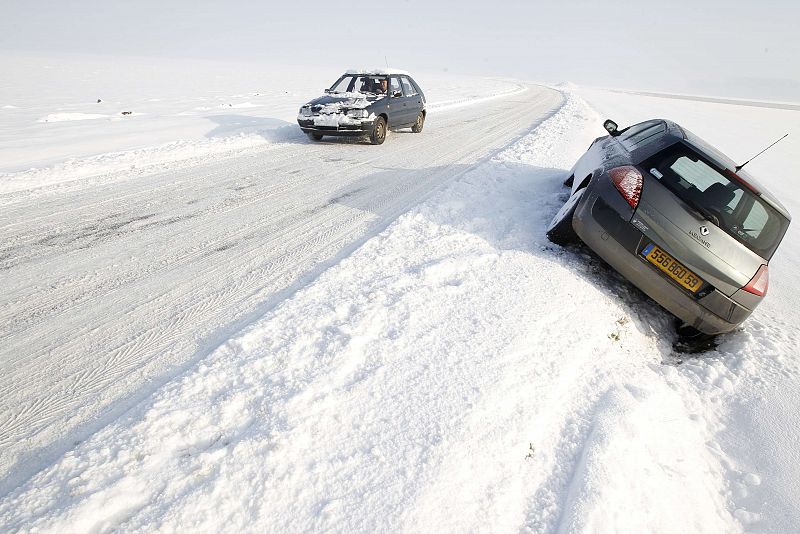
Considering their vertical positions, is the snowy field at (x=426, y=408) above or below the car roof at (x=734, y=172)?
below

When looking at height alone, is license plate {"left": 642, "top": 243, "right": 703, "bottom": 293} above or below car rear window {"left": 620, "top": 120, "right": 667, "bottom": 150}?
below

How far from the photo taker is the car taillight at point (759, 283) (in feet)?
11.1

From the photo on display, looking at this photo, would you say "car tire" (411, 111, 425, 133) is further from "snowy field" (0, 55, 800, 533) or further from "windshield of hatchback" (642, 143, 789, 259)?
"windshield of hatchback" (642, 143, 789, 259)

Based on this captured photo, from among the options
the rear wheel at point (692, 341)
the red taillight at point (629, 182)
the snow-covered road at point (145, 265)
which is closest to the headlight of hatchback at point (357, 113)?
the snow-covered road at point (145, 265)

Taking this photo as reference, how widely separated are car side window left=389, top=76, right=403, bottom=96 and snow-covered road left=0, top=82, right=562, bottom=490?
12.6ft

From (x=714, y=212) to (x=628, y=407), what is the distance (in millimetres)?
1939

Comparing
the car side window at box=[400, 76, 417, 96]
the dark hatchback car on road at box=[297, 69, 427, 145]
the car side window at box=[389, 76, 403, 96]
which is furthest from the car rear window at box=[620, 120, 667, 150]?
the car side window at box=[400, 76, 417, 96]

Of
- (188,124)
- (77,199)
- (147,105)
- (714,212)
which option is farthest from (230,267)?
(147,105)

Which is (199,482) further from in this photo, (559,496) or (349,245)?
(349,245)

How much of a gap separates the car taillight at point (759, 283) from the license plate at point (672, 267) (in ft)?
1.11

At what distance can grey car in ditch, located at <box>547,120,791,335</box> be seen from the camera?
344 cm

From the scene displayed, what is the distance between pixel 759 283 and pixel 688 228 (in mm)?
674

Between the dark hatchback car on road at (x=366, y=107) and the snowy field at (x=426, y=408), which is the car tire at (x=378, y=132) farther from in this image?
the snowy field at (x=426, y=408)

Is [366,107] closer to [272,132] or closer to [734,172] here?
[272,132]
